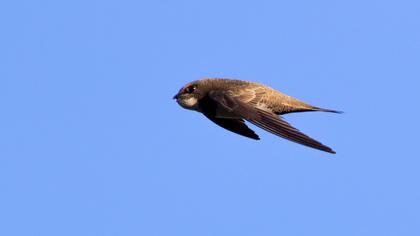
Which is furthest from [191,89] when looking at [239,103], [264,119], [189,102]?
[264,119]

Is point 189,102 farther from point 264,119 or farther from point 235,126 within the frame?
point 264,119

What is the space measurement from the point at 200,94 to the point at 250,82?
960 mm

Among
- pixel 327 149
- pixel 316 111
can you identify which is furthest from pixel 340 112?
pixel 327 149

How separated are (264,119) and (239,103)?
91 cm

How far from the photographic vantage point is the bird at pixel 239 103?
41.9ft

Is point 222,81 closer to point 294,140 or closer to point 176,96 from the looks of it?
point 176,96

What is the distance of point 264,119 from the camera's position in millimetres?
12609

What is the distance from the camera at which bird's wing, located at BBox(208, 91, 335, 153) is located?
36.4ft

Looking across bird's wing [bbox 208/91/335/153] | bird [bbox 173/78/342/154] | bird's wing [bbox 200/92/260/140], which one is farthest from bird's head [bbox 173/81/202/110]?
bird's wing [bbox 208/91/335/153]

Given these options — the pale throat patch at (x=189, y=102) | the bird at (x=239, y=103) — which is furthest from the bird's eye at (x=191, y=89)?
the pale throat patch at (x=189, y=102)

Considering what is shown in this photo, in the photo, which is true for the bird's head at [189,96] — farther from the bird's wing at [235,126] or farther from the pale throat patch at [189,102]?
the bird's wing at [235,126]

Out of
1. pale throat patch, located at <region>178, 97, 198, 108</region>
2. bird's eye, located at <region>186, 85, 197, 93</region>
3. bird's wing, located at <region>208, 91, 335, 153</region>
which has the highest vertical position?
bird's eye, located at <region>186, 85, 197, 93</region>

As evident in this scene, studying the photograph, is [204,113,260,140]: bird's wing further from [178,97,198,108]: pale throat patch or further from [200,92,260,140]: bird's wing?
[178,97,198,108]: pale throat patch

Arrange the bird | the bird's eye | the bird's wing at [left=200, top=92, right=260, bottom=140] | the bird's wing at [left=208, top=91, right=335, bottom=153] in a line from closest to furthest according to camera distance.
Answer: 1. the bird's wing at [left=208, top=91, right=335, bottom=153]
2. the bird
3. the bird's wing at [left=200, top=92, right=260, bottom=140]
4. the bird's eye
